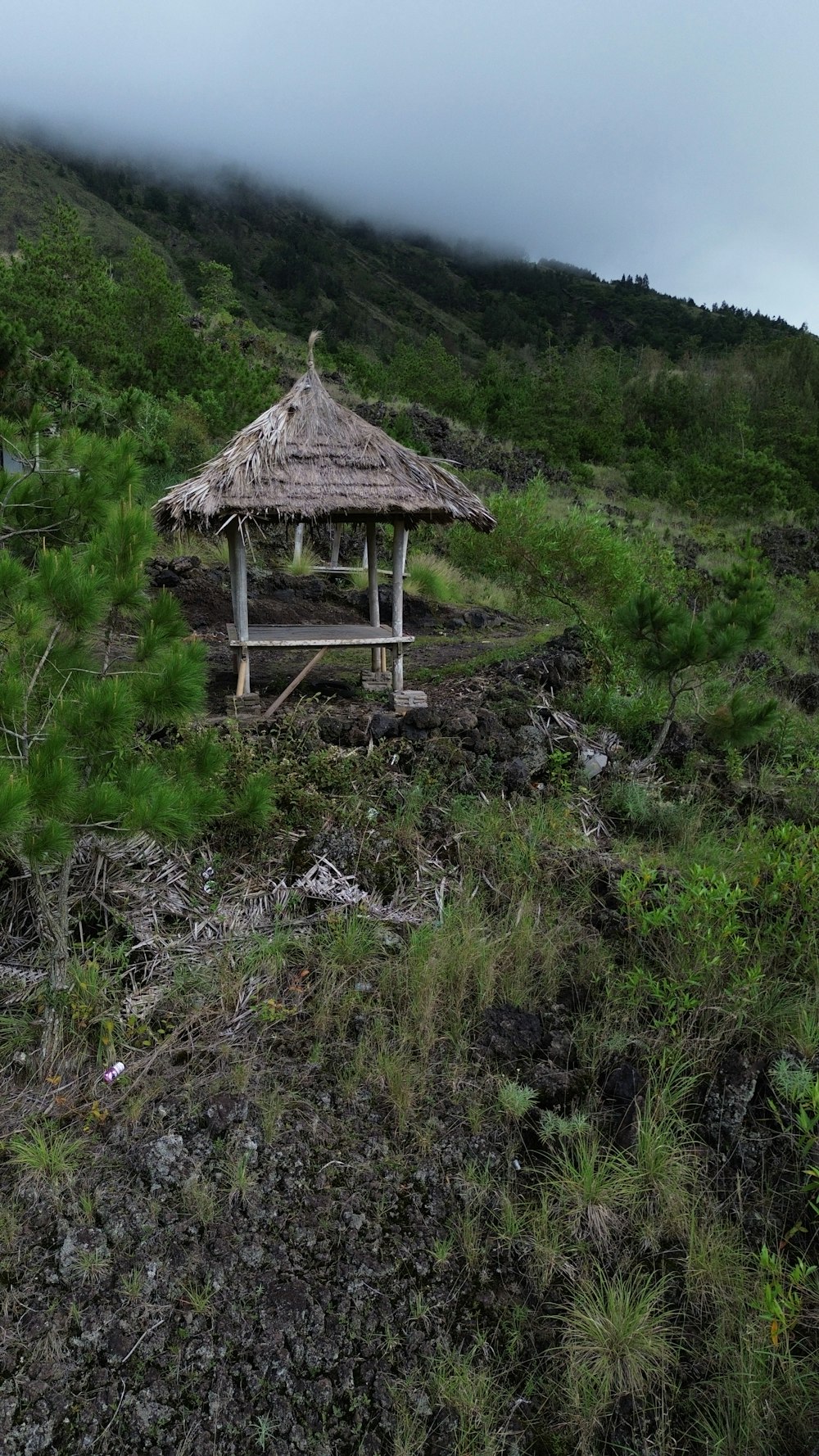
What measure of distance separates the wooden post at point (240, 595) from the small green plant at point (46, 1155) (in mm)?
3440

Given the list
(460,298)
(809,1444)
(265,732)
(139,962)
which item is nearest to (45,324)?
(265,732)

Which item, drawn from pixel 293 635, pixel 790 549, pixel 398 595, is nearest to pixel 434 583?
pixel 293 635

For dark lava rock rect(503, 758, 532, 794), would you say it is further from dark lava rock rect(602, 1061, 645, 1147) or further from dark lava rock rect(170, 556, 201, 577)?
dark lava rock rect(170, 556, 201, 577)

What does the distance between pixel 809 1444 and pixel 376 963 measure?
2.01m

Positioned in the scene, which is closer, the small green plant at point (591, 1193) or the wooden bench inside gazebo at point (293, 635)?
the small green plant at point (591, 1193)

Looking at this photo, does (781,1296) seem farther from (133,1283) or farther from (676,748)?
(676,748)

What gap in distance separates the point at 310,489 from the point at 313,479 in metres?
0.10

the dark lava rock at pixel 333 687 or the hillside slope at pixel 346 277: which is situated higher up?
the hillside slope at pixel 346 277

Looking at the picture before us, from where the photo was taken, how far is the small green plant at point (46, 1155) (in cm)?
267

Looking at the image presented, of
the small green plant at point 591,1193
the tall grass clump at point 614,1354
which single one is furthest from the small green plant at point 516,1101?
the tall grass clump at point 614,1354

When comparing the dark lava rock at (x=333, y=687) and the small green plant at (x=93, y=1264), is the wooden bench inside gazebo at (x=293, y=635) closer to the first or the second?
the dark lava rock at (x=333, y=687)

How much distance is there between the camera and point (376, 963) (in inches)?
141

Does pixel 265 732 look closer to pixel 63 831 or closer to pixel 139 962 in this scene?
pixel 139 962

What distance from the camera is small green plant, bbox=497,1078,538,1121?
116 inches
